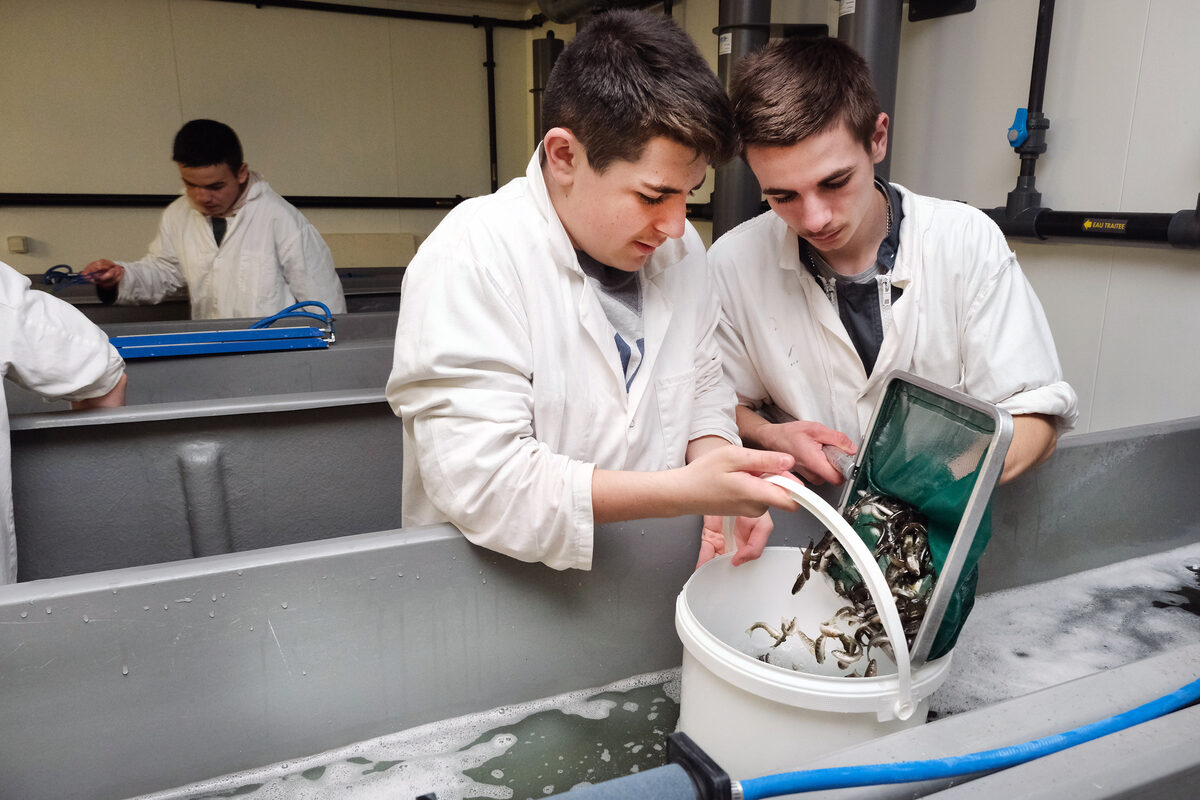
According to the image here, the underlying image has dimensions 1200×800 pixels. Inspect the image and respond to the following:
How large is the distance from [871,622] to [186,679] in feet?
2.61

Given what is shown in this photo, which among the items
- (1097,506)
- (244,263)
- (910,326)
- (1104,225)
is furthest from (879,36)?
(244,263)

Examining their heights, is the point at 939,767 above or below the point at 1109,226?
below

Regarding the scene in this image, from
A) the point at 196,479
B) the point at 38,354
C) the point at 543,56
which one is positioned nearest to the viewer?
the point at 38,354

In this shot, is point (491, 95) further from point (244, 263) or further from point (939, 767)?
point (939, 767)

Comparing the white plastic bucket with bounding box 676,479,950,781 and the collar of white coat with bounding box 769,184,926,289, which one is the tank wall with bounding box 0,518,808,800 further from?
the collar of white coat with bounding box 769,184,926,289

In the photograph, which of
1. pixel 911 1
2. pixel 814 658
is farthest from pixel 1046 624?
pixel 911 1

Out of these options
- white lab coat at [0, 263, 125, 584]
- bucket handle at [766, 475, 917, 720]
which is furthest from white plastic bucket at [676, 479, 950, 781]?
white lab coat at [0, 263, 125, 584]

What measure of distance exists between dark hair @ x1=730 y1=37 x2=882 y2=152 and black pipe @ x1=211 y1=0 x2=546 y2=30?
428 cm

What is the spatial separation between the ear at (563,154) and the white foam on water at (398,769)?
0.71 metres

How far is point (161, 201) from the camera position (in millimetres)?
4684

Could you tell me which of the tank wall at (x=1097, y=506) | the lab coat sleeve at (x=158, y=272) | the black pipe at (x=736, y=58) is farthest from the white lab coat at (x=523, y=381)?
the lab coat sleeve at (x=158, y=272)

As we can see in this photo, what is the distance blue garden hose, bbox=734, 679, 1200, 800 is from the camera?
561mm

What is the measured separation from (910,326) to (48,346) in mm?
1468

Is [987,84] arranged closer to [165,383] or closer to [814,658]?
[814,658]
